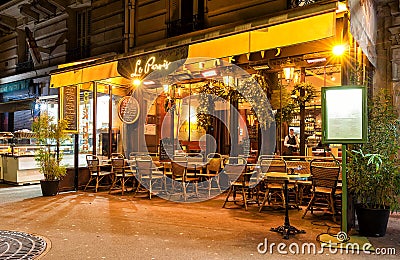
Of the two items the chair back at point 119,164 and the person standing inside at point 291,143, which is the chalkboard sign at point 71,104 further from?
the person standing inside at point 291,143

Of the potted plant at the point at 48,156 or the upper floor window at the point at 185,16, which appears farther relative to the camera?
the upper floor window at the point at 185,16

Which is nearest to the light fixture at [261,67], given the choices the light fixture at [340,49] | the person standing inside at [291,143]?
the person standing inside at [291,143]

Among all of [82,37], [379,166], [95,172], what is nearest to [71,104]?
[95,172]

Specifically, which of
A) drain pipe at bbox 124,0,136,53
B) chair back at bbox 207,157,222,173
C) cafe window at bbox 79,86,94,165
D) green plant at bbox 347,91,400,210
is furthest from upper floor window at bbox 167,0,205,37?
green plant at bbox 347,91,400,210

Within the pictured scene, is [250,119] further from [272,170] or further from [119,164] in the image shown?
[119,164]

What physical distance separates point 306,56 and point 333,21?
10.8ft

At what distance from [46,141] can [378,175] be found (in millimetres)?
6992

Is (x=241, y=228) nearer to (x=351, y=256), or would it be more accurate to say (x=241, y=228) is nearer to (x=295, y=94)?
A: (x=351, y=256)

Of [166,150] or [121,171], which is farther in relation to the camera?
[166,150]

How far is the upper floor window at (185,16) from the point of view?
9.66 metres

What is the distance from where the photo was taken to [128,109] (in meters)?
10.7

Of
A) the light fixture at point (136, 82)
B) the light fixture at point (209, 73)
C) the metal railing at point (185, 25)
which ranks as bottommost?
the light fixture at point (136, 82)

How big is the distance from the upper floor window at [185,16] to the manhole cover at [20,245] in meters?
6.57

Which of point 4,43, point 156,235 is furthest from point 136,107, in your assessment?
point 4,43
